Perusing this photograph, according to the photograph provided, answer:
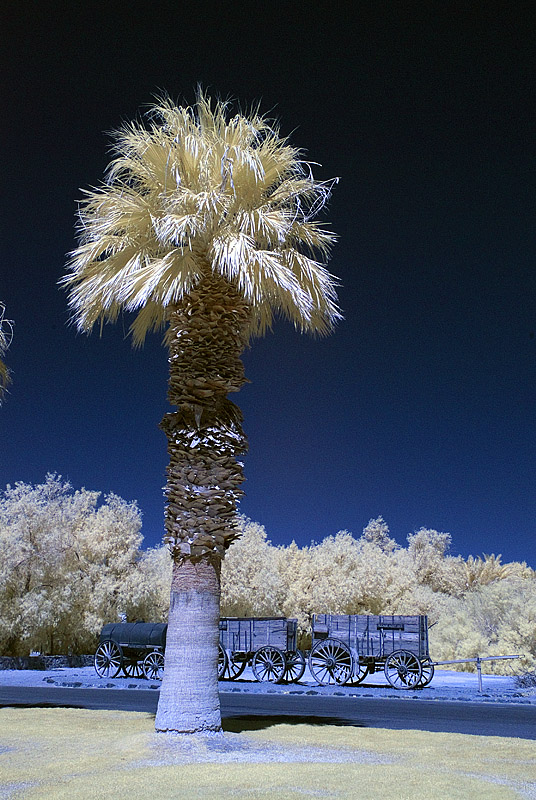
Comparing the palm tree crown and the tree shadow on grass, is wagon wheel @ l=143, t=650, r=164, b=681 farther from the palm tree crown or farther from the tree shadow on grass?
the palm tree crown

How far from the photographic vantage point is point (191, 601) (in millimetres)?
9078

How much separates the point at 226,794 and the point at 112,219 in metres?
7.79

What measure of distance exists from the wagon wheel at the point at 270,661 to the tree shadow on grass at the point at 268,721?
8623mm

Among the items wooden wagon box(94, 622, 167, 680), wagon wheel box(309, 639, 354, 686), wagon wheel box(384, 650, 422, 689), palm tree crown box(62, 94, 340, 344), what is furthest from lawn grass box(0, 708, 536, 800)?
wooden wagon box(94, 622, 167, 680)

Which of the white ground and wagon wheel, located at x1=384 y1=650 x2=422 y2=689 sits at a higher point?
wagon wheel, located at x1=384 y1=650 x2=422 y2=689

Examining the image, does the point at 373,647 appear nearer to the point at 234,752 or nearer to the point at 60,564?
the point at 234,752

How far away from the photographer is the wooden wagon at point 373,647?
19922mm

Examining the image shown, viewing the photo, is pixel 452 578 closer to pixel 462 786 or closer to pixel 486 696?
pixel 486 696

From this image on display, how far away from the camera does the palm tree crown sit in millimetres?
9711

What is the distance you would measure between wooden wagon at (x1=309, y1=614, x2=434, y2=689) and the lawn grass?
9834mm

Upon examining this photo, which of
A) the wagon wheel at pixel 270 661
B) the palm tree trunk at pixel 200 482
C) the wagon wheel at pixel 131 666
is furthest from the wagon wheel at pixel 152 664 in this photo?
the palm tree trunk at pixel 200 482

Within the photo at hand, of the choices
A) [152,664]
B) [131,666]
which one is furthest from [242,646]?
[131,666]

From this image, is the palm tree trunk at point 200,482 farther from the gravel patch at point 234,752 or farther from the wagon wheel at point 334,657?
the wagon wheel at point 334,657

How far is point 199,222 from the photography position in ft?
31.4
